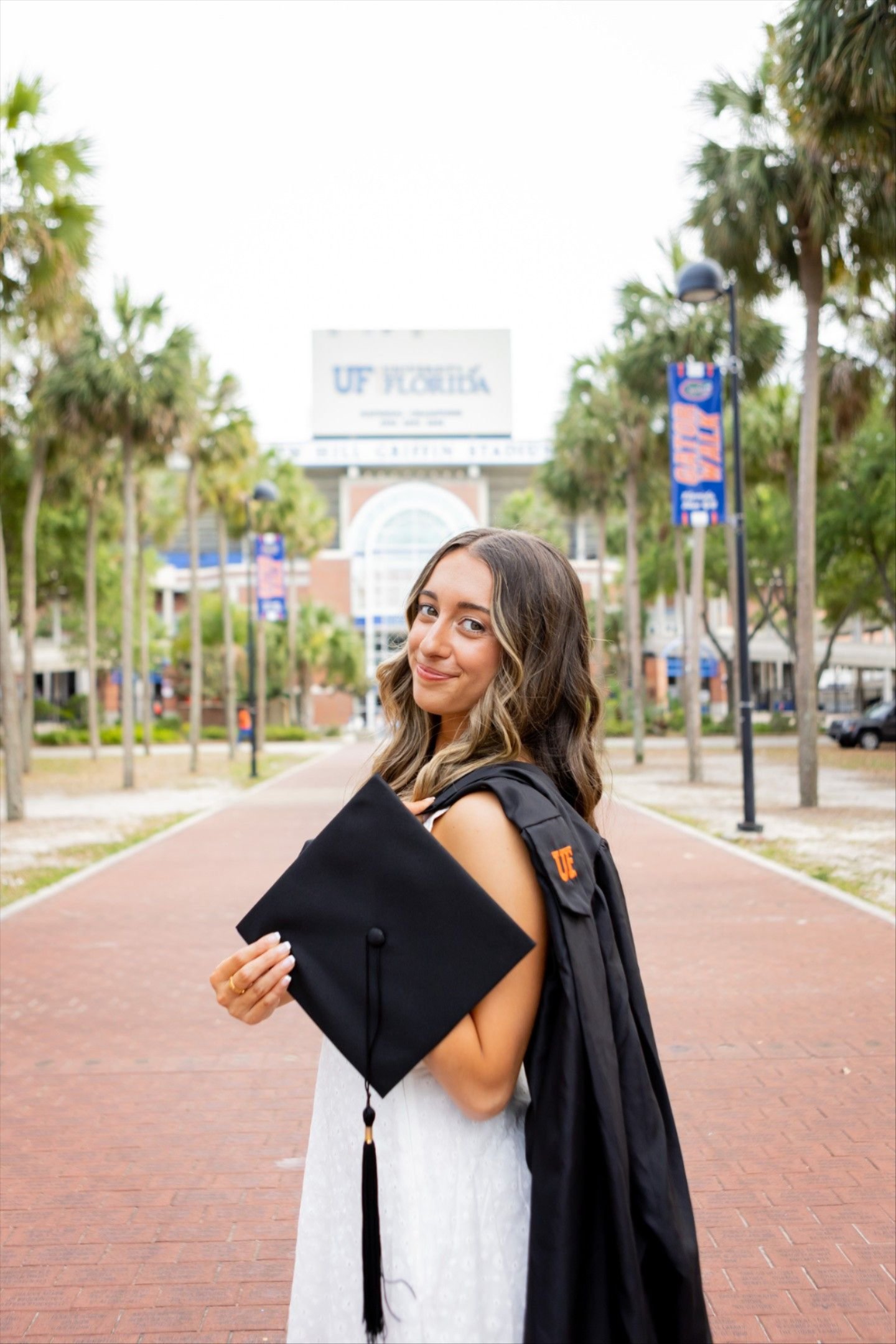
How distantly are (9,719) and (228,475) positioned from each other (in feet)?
59.1

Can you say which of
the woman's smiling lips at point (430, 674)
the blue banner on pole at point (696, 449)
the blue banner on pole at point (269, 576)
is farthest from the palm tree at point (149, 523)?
the woman's smiling lips at point (430, 674)

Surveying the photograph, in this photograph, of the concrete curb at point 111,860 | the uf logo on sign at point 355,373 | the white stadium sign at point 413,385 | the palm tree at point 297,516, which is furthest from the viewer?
the uf logo on sign at point 355,373

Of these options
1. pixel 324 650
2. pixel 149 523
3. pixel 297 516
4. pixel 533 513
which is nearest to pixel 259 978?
pixel 149 523

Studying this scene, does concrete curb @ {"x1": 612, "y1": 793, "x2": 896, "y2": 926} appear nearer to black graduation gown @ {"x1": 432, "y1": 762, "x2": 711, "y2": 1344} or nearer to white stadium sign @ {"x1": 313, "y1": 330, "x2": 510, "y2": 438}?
black graduation gown @ {"x1": 432, "y1": 762, "x2": 711, "y2": 1344}

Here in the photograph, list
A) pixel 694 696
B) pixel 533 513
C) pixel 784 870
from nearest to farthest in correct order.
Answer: pixel 784 870, pixel 694 696, pixel 533 513

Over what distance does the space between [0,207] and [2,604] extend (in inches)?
193

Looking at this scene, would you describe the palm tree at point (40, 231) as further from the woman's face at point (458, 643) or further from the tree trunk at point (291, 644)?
the tree trunk at point (291, 644)

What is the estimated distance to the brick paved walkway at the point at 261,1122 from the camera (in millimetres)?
3535

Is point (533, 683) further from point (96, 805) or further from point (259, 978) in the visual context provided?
point (96, 805)

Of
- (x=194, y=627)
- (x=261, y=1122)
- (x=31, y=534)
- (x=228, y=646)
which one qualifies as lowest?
(x=261, y=1122)

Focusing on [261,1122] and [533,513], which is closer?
[261,1122]

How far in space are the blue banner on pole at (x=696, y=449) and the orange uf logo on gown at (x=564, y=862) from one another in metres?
15.6

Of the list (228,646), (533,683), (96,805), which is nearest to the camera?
(533,683)

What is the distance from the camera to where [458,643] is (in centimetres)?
180
